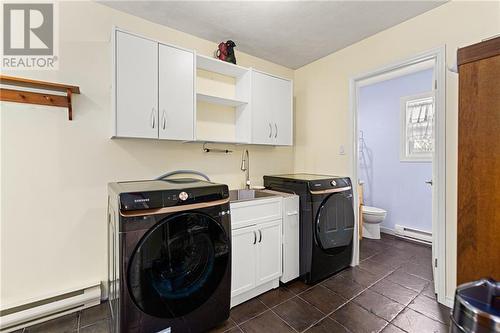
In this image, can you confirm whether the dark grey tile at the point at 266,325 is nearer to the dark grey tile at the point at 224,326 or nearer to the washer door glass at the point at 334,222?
the dark grey tile at the point at 224,326

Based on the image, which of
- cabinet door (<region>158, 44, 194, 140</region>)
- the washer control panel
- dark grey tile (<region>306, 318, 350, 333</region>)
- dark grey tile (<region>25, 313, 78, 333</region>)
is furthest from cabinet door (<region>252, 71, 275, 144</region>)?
dark grey tile (<region>25, 313, 78, 333</region>)

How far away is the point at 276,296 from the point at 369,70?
2.43 metres

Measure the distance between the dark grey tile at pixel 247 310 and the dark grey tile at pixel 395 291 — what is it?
109 cm

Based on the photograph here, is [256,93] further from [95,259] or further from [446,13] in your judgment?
[95,259]

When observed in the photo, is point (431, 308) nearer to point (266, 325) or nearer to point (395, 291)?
point (395, 291)

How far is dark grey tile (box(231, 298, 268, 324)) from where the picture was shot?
1730 mm

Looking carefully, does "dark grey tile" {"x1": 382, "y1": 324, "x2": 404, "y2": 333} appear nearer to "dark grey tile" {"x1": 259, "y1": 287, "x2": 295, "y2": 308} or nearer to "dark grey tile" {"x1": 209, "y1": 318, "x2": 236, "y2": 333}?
"dark grey tile" {"x1": 259, "y1": 287, "x2": 295, "y2": 308}

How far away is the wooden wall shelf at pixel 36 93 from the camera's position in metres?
1.56

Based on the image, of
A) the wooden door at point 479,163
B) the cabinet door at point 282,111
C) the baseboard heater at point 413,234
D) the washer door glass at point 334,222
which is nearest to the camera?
the wooden door at point 479,163

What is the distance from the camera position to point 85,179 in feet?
5.99

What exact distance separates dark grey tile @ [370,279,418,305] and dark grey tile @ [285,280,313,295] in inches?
24.7

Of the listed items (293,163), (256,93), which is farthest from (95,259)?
(293,163)

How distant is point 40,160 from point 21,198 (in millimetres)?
294

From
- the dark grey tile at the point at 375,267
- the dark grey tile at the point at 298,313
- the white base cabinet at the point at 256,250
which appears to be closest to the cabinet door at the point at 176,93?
the white base cabinet at the point at 256,250
